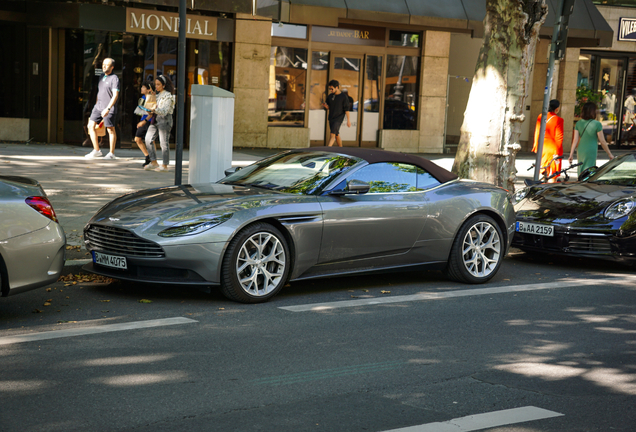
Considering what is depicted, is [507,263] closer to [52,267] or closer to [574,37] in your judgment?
[52,267]

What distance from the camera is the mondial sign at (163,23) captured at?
18141mm

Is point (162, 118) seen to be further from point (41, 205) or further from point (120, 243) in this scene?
point (41, 205)

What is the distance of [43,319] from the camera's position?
19.2 feet

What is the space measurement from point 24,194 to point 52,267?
56 cm

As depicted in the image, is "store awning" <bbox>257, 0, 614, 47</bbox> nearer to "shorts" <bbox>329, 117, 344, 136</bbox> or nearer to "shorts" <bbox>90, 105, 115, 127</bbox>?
"shorts" <bbox>329, 117, 344, 136</bbox>

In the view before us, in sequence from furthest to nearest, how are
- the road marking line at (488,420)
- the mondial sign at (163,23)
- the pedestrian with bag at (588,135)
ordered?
the mondial sign at (163,23), the pedestrian with bag at (588,135), the road marking line at (488,420)

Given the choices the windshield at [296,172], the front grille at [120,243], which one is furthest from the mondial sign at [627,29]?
the front grille at [120,243]

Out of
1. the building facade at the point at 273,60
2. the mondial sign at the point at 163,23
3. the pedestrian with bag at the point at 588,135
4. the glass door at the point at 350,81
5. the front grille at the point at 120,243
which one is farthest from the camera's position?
the glass door at the point at 350,81

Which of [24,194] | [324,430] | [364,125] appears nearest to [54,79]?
[364,125]

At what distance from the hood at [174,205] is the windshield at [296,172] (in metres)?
0.25

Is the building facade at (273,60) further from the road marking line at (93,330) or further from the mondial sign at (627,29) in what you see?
the road marking line at (93,330)

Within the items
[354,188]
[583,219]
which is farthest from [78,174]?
[583,219]

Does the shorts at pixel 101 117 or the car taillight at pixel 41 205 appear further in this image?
the shorts at pixel 101 117

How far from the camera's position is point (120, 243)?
6.44 meters
